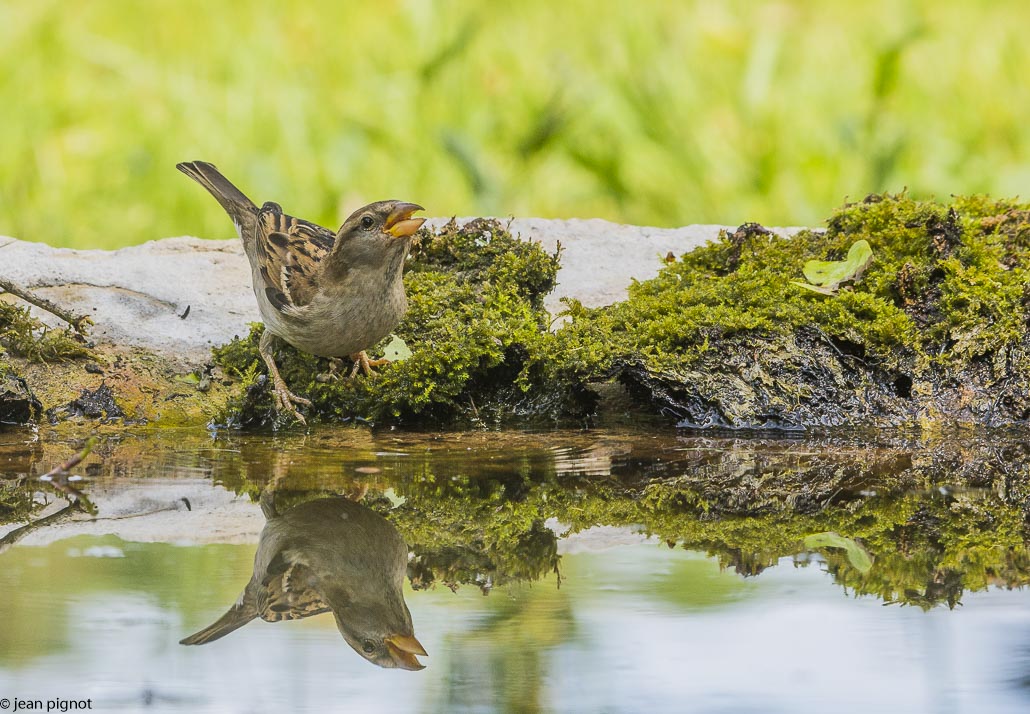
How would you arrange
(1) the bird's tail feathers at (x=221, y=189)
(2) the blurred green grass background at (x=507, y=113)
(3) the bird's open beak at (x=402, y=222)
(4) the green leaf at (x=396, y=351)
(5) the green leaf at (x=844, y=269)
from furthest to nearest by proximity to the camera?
(2) the blurred green grass background at (x=507, y=113)
(1) the bird's tail feathers at (x=221, y=189)
(5) the green leaf at (x=844, y=269)
(4) the green leaf at (x=396, y=351)
(3) the bird's open beak at (x=402, y=222)

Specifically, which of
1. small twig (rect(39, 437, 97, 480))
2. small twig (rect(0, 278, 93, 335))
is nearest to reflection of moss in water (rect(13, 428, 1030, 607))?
small twig (rect(39, 437, 97, 480))

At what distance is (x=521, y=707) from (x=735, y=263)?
3.63 m

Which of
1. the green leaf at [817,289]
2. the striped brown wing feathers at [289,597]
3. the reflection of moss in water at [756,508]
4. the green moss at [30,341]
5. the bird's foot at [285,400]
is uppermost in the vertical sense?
the green leaf at [817,289]

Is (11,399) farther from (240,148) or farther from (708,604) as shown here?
(240,148)

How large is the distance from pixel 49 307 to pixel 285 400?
106 cm

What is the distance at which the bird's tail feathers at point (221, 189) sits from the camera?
5.93m

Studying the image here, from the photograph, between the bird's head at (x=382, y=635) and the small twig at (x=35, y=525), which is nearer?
the bird's head at (x=382, y=635)

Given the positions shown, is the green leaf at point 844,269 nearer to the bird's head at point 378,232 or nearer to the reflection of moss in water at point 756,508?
the reflection of moss in water at point 756,508

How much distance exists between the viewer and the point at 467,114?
8477 mm

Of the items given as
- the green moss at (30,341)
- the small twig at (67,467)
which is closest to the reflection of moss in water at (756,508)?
the small twig at (67,467)

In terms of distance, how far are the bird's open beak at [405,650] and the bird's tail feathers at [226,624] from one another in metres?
0.33

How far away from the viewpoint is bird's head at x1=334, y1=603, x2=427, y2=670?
252 centimetres

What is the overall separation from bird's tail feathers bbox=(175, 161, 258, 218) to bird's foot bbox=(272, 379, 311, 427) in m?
1.21

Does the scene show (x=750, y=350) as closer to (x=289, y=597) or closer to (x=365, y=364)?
(x=365, y=364)
